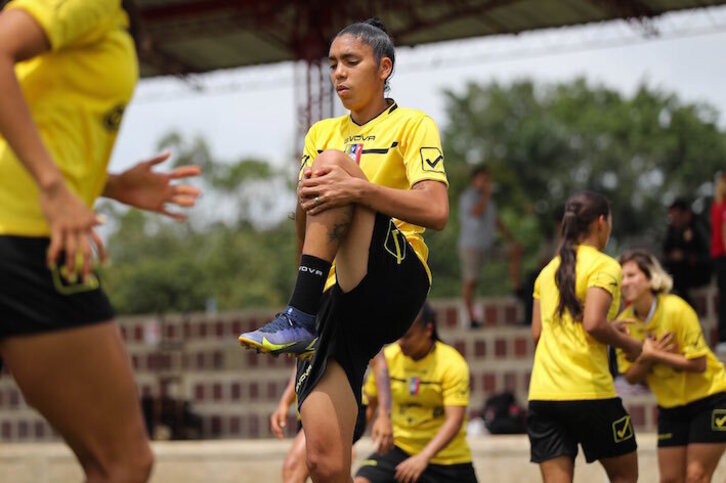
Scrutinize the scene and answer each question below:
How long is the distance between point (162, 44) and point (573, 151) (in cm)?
4074

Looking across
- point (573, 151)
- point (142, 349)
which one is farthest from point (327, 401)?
point (573, 151)

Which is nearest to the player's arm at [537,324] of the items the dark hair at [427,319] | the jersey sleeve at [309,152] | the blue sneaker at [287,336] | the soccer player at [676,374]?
the soccer player at [676,374]

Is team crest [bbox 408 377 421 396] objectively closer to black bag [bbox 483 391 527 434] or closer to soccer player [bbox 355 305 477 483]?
soccer player [bbox 355 305 477 483]

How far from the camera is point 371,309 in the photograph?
4336 mm

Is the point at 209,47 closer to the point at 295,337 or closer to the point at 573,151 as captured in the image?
the point at 295,337

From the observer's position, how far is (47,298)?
9.33 ft

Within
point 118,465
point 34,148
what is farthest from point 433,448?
point 34,148

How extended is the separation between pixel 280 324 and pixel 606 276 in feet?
7.23

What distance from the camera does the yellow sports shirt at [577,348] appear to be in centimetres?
570

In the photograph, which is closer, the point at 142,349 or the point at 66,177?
the point at 66,177

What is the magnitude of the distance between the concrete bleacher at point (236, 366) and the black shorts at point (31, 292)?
993cm

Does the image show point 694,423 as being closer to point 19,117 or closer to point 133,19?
point 133,19

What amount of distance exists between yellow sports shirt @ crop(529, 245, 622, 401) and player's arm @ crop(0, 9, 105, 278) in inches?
134

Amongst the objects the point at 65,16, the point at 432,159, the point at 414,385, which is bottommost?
the point at 414,385
